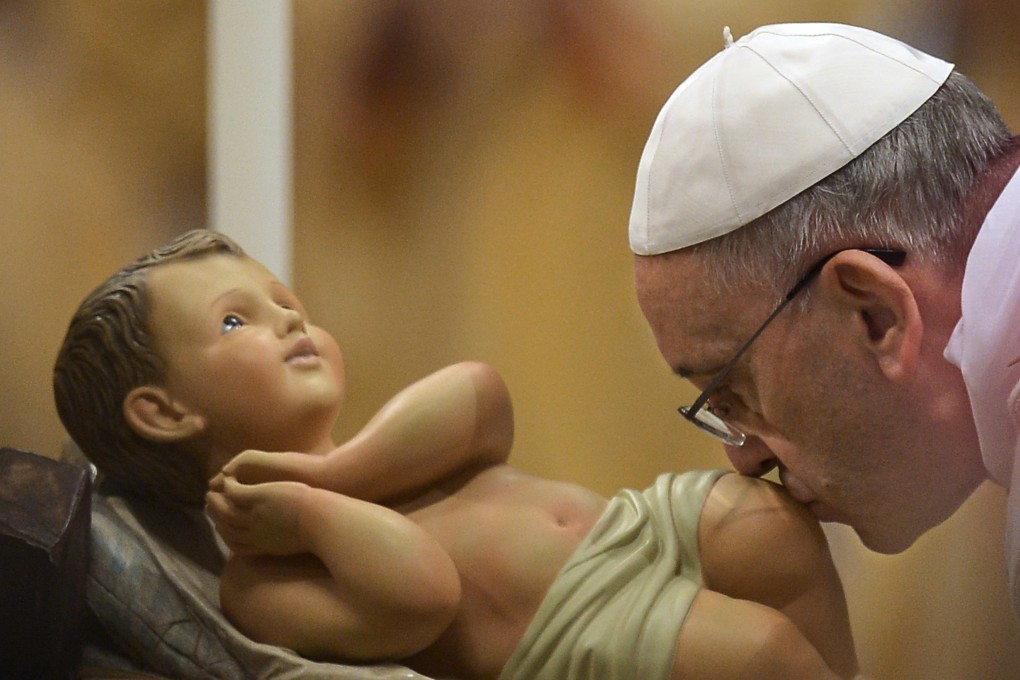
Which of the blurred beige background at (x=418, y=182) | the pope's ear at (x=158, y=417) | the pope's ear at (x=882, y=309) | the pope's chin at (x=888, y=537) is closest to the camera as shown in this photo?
the pope's ear at (x=882, y=309)

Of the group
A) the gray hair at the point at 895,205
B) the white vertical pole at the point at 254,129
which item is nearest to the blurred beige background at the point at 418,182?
the white vertical pole at the point at 254,129

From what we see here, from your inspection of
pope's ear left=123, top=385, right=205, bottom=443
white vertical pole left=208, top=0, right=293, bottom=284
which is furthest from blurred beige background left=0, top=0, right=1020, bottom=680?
pope's ear left=123, top=385, right=205, bottom=443

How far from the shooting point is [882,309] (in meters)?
1.36

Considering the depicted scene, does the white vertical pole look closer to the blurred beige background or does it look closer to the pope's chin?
the blurred beige background

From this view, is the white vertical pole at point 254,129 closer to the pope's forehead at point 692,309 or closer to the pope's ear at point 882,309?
the pope's forehead at point 692,309

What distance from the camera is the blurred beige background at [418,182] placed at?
2.52m

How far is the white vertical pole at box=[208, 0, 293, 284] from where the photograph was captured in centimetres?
273

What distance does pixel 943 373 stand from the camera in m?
1.37

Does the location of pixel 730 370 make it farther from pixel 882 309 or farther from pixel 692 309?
pixel 882 309

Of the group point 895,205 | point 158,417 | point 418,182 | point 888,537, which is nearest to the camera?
point 895,205

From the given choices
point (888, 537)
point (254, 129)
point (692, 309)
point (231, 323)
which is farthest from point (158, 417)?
point (254, 129)

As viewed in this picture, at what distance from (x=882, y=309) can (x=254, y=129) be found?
5.77ft

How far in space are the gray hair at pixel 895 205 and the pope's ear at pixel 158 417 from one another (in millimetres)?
769

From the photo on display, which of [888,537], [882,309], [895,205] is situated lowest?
[888,537]
